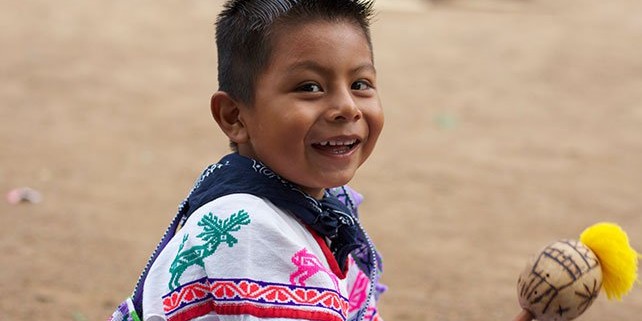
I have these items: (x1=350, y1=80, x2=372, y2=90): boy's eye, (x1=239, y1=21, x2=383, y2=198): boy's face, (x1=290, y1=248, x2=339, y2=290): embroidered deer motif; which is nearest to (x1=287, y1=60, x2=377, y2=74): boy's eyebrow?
(x1=239, y1=21, x2=383, y2=198): boy's face

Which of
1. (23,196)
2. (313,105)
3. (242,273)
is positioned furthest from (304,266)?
(23,196)

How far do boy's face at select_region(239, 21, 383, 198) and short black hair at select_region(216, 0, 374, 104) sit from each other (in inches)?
1.0

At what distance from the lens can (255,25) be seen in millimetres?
2393

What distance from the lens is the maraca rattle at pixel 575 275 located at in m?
2.62

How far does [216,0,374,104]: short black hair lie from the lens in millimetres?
2371

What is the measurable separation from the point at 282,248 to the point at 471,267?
3.27m

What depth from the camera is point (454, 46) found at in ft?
33.9

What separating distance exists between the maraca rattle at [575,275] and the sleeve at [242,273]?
614 mm

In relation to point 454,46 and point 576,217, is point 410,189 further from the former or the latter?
point 454,46

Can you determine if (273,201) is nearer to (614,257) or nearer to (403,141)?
(614,257)

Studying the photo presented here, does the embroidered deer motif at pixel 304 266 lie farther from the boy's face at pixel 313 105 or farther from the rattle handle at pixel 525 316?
the rattle handle at pixel 525 316

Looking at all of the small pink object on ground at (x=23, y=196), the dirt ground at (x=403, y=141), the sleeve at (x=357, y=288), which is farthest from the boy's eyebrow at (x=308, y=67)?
the small pink object on ground at (x=23, y=196)

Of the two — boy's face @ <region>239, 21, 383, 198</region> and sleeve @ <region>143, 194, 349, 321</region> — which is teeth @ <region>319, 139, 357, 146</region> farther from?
sleeve @ <region>143, 194, 349, 321</region>

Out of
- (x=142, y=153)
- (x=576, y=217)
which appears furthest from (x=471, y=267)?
(x=142, y=153)
